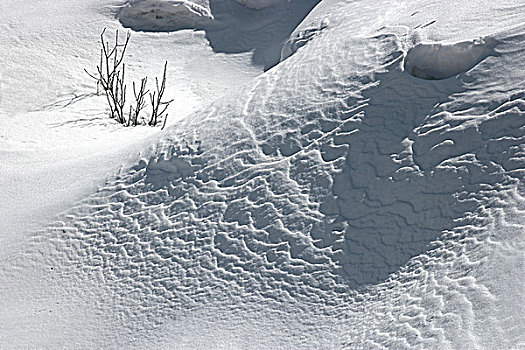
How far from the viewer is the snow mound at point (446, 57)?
7.39ft

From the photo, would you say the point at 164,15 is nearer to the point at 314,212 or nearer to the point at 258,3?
the point at 258,3

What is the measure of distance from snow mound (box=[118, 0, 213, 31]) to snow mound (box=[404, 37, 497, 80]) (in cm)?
358

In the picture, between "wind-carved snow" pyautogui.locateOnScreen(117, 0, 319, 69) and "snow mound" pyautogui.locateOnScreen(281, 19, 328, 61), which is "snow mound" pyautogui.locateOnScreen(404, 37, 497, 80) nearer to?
"snow mound" pyautogui.locateOnScreen(281, 19, 328, 61)

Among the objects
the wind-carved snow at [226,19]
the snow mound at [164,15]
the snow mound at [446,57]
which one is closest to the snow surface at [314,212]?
the snow mound at [446,57]

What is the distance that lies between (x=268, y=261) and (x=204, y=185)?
44 centimetres

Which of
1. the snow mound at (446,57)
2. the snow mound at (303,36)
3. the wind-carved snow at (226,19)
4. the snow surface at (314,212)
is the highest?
the wind-carved snow at (226,19)

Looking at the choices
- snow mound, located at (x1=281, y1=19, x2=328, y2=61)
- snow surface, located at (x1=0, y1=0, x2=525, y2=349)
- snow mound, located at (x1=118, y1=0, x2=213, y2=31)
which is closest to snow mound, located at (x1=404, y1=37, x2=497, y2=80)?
snow surface, located at (x1=0, y1=0, x2=525, y2=349)

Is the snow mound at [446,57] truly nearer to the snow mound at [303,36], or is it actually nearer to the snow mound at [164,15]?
the snow mound at [303,36]

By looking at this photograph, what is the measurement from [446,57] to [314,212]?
725 millimetres

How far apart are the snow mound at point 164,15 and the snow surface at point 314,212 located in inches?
113

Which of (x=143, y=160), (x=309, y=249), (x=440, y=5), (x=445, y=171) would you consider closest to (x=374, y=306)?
(x=309, y=249)

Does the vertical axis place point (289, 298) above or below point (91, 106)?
below

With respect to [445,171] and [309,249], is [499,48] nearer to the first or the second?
[445,171]

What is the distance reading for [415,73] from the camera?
2357 millimetres
